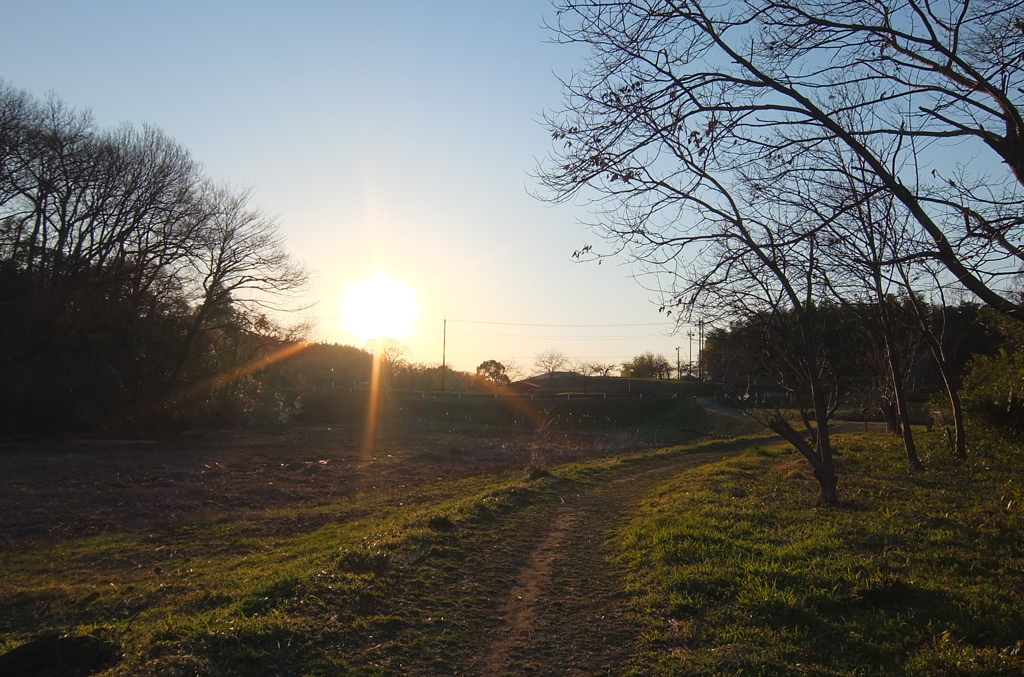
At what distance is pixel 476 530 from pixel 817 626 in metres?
5.75

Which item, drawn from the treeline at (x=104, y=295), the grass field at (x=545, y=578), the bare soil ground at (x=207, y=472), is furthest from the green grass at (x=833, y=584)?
the treeline at (x=104, y=295)

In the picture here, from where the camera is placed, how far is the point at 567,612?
269 inches

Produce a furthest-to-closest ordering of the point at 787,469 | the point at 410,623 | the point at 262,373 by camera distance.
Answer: the point at 262,373 → the point at 787,469 → the point at 410,623

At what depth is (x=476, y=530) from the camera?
1082cm

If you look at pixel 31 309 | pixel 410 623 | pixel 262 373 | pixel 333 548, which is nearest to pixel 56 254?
pixel 31 309

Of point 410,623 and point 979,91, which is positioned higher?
point 979,91

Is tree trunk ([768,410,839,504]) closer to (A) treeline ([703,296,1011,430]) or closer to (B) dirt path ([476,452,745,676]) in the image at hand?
(A) treeline ([703,296,1011,430])

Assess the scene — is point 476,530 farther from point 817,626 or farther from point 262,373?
point 262,373

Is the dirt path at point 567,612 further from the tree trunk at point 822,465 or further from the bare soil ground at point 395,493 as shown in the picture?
the tree trunk at point 822,465

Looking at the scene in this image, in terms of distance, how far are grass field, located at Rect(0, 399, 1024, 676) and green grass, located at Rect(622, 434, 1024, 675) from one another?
0.03 metres

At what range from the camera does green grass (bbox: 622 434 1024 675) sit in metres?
5.31

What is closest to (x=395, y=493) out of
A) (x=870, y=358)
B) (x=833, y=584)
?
(x=833, y=584)

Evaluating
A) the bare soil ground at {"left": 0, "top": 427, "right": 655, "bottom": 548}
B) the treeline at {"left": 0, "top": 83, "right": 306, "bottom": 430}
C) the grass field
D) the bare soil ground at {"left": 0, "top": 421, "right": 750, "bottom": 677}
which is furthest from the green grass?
the treeline at {"left": 0, "top": 83, "right": 306, "bottom": 430}

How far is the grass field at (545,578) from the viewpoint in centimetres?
550
